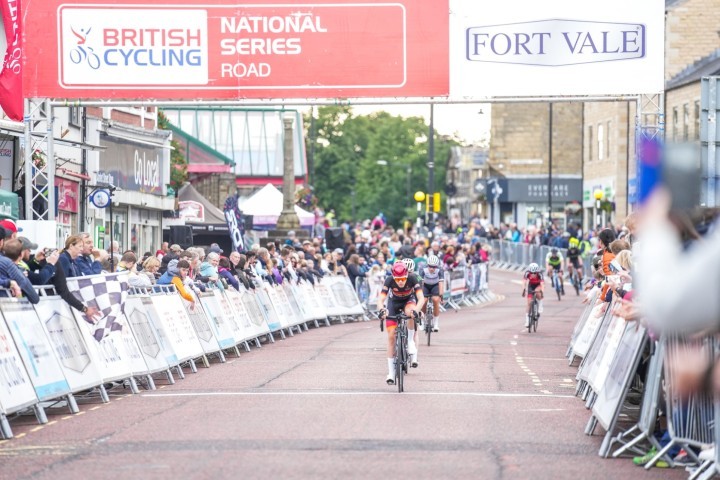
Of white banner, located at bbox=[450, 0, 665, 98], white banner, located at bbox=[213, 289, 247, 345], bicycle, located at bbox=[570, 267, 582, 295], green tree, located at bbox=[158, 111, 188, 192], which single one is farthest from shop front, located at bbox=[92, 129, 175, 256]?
bicycle, located at bbox=[570, 267, 582, 295]

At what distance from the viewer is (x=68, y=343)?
15.3 meters

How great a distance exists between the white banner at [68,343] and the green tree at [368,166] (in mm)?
119743

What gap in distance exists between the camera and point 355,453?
1138cm

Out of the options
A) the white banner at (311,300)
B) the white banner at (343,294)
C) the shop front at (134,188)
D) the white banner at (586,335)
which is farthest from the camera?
the shop front at (134,188)

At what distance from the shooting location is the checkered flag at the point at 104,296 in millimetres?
16359

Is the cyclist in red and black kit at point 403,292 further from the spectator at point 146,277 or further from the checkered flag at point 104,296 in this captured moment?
the checkered flag at point 104,296

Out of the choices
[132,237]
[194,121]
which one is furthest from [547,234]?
[194,121]

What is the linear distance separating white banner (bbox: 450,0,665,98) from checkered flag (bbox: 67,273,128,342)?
13.2m

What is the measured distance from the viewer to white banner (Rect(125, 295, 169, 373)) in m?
18.1

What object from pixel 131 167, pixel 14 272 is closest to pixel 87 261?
pixel 14 272

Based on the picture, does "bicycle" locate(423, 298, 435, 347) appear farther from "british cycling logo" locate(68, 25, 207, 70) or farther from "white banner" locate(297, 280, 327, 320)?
"british cycling logo" locate(68, 25, 207, 70)

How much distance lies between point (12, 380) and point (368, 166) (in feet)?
444

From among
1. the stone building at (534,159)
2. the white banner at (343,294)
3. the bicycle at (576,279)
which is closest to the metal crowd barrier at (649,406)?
the white banner at (343,294)

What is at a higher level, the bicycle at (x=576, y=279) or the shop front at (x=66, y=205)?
the shop front at (x=66, y=205)
